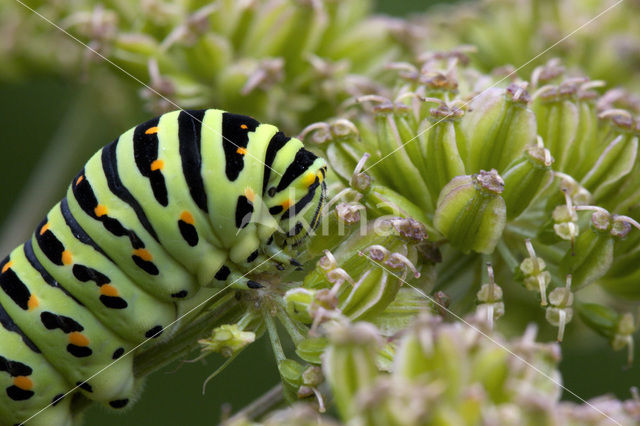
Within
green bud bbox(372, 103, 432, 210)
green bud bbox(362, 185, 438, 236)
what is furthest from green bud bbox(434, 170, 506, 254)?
green bud bbox(372, 103, 432, 210)

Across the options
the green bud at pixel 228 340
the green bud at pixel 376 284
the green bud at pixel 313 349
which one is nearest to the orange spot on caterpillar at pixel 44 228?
Result: the green bud at pixel 228 340

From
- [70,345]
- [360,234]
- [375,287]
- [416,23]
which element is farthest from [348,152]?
[416,23]

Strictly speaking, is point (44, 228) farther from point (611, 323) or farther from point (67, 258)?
point (611, 323)

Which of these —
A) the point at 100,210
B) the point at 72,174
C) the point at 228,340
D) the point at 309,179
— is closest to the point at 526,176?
the point at 309,179

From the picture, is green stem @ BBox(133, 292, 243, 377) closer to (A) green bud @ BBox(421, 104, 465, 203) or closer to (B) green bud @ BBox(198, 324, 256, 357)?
(B) green bud @ BBox(198, 324, 256, 357)

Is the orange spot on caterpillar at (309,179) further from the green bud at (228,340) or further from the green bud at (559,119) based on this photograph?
the green bud at (559,119)

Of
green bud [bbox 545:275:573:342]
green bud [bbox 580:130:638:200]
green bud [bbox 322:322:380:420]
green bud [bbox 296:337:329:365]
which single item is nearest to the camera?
green bud [bbox 322:322:380:420]
